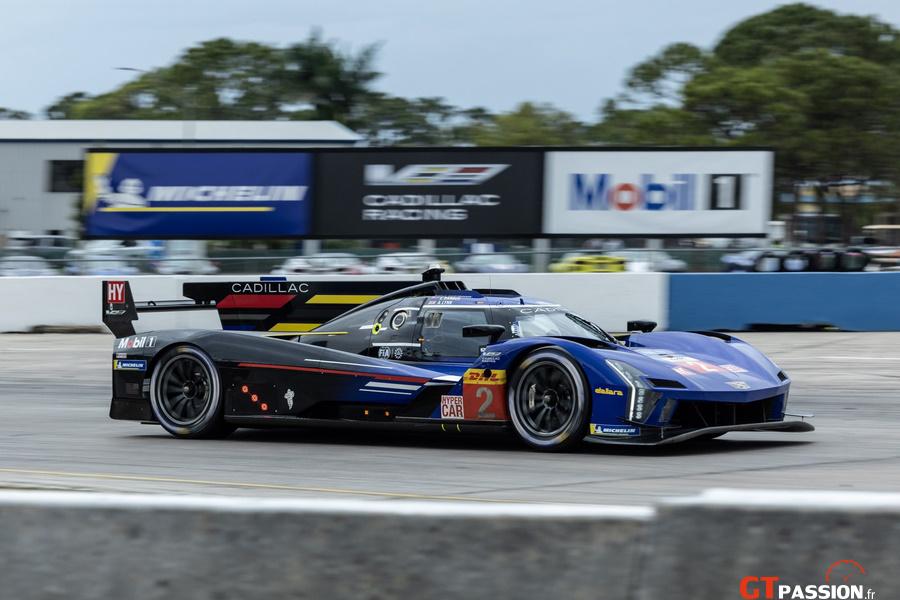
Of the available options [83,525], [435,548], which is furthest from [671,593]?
[83,525]

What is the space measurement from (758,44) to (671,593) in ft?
195

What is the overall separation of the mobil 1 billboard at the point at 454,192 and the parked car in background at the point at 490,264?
1.16 metres

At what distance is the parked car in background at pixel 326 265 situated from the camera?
20.6 m

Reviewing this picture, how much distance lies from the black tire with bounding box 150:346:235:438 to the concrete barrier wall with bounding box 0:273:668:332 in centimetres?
993

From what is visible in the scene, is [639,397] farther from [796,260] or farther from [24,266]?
[24,266]

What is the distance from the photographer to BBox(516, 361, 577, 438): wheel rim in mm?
7582

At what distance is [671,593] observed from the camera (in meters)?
3.04

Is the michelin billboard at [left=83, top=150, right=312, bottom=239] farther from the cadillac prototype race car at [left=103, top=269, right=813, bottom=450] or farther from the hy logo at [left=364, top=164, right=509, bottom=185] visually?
the cadillac prototype race car at [left=103, top=269, right=813, bottom=450]

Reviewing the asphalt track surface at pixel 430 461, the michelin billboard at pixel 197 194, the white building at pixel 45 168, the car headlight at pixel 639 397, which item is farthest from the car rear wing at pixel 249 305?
the white building at pixel 45 168

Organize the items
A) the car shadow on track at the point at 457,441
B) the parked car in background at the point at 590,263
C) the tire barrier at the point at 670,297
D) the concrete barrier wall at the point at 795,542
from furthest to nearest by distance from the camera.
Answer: the parked car in background at the point at 590,263
the tire barrier at the point at 670,297
the car shadow on track at the point at 457,441
the concrete barrier wall at the point at 795,542

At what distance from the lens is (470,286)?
20.0 meters

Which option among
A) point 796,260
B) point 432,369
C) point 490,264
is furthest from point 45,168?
point 432,369

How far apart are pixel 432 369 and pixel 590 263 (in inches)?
481

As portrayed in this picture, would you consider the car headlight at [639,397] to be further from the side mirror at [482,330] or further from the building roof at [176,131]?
the building roof at [176,131]
